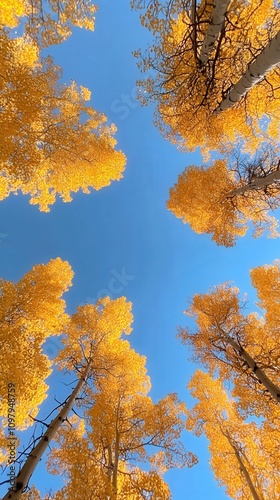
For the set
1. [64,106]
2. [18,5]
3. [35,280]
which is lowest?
[35,280]

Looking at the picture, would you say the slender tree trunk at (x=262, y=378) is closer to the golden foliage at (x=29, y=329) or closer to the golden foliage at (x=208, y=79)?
the golden foliage at (x=29, y=329)

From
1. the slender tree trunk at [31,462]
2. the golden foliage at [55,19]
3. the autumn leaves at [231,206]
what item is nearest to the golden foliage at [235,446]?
the autumn leaves at [231,206]

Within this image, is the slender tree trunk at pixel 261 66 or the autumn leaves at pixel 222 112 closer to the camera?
the slender tree trunk at pixel 261 66

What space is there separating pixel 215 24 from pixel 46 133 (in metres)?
5.63

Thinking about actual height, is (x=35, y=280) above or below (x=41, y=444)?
above

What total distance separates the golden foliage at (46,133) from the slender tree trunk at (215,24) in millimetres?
3624

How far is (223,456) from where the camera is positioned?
8.84 metres

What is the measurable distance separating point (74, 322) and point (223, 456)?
598 cm

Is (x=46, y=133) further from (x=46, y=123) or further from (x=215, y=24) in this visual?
(x=215, y=24)

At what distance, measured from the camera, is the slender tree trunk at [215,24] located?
3.91 meters

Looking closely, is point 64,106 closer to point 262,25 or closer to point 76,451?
point 262,25

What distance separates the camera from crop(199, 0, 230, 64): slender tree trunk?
3.91 m

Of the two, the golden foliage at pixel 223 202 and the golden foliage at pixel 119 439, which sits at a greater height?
the golden foliage at pixel 223 202

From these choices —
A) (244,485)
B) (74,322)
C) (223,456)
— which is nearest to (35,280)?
(74,322)
